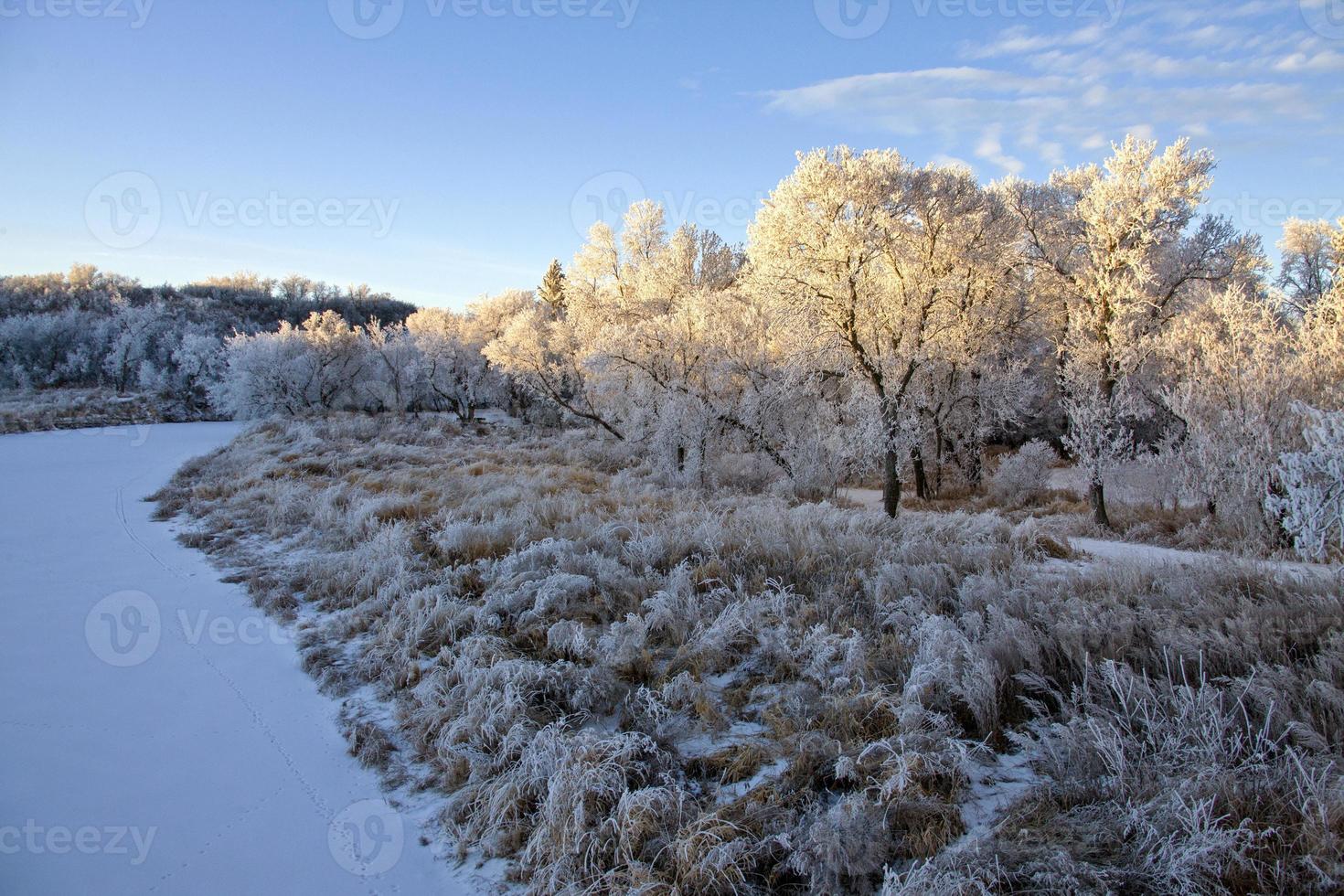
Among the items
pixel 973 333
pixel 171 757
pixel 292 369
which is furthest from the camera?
pixel 292 369

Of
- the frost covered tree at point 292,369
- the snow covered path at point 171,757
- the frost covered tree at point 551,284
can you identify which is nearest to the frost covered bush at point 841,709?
the snow covered path at point 171,757

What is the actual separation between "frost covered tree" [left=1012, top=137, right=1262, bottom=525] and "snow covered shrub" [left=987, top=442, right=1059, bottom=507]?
10.4 ft

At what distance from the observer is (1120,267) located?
1428 cm

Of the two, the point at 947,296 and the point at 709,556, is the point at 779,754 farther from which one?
the point at 947,296

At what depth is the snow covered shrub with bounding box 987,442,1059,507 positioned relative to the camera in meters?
18.5

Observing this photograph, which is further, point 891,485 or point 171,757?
point 891,485

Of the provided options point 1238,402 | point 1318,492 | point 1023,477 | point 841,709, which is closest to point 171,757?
point 841,709

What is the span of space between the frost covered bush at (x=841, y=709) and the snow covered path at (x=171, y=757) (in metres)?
0.39

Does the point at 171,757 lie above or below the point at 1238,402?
below

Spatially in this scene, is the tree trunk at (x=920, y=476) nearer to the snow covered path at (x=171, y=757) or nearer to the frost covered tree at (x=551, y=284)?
the snow covered path at (x=171, y=757)

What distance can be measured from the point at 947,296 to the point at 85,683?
16769 mm

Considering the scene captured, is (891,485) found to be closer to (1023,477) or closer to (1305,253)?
(1023,477)

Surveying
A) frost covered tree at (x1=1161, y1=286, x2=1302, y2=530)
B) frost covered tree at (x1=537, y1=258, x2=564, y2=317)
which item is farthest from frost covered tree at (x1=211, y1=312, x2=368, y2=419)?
frost covered tree at (x1=1161, y1=286, x2=1302, y2=530)

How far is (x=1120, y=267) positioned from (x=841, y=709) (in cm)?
1479
